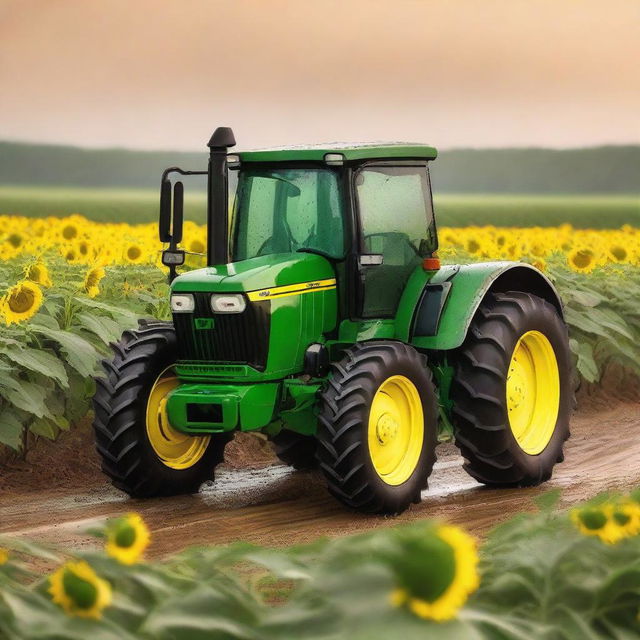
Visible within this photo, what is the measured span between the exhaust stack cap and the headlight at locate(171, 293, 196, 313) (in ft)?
2.43

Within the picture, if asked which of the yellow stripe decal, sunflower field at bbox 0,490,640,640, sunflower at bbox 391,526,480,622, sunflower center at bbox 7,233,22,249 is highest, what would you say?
sunflower center at bbox 7,233,22,249

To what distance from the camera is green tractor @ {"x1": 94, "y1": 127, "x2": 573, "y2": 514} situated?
6.75 metres

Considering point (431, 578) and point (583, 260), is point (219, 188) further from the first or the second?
point (431, 578)

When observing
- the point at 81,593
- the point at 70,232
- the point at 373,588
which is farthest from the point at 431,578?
the point at 70,232

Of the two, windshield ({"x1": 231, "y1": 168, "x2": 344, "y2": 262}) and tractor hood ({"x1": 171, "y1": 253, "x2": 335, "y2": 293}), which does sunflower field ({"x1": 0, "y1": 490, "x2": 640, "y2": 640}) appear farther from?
windshield ({"x1": 231, "y1": 168, "x2": 344, "y2": 262})

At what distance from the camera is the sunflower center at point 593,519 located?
120 inches

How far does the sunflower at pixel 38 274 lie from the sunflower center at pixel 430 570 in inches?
261

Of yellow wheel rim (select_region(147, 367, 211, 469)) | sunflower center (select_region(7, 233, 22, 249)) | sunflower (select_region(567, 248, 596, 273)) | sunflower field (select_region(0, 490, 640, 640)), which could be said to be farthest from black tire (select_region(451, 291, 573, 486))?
sunflower center (select_region(7, 233, 22, 249))

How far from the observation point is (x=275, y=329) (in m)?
6.81

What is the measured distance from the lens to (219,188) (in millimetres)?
6879

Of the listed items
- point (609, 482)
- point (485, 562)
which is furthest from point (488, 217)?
point (485, 562)

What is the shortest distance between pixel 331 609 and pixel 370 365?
4.36m

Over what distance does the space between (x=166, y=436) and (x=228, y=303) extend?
2.90ft

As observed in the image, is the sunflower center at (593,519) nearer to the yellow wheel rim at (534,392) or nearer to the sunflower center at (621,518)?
the sunflower center at (621,518)
